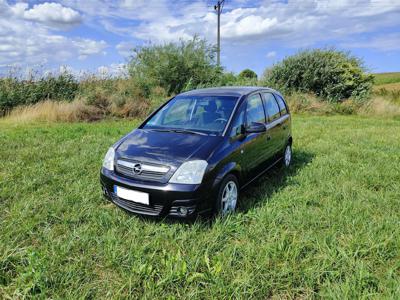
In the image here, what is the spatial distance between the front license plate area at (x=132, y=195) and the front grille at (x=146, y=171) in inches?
6.6

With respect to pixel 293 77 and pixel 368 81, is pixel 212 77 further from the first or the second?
pixel 368 81

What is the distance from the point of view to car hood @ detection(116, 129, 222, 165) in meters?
3.16

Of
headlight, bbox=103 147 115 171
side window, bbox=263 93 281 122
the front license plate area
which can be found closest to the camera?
the front license plate area

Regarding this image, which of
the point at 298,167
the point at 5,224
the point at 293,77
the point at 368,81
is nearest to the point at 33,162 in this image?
the point at 5,224

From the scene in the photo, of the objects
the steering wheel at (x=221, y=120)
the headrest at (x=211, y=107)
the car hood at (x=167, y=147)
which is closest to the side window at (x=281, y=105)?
the headrest at (x=211, y=107)

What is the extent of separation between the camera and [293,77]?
16.0 m

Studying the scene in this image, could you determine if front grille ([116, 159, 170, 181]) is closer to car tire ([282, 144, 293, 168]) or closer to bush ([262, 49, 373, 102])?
car tire ([282, 144, 293, 168])

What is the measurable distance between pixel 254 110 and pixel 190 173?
1788 millimetres

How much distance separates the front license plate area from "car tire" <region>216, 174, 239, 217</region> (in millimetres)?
806

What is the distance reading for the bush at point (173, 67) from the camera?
14625mm

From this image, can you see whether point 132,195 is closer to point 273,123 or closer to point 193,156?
point 193,156

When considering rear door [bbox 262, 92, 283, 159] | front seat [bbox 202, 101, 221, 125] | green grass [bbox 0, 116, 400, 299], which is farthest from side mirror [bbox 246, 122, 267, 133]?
green grass [bbox 0, 116, 400, 299]

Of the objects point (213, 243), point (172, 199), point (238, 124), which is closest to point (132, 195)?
point (172, 199)

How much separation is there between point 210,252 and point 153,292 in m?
0.71
